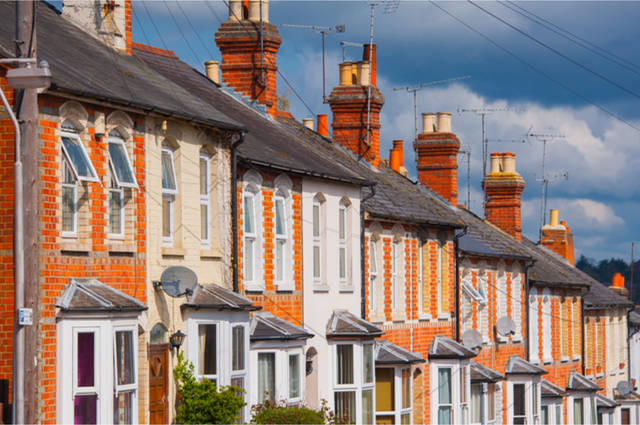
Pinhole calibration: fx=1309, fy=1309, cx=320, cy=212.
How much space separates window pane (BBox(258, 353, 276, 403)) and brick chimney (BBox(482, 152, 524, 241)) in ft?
88.0

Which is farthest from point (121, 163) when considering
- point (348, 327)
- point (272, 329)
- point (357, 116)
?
point (357, 116)

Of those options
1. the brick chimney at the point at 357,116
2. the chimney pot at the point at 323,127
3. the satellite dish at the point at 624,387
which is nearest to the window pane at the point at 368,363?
the brick chimney at the point at 357,116

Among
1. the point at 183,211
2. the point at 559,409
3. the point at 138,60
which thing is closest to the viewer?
the point at 183,211

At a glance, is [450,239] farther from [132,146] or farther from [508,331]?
[132,146]

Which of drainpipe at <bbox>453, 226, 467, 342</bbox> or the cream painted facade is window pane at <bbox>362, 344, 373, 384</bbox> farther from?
drainpipe at <bbox>453, 226, 467, 342</bbox>

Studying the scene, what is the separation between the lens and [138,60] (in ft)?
87.8

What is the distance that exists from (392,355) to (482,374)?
7401 millimetres

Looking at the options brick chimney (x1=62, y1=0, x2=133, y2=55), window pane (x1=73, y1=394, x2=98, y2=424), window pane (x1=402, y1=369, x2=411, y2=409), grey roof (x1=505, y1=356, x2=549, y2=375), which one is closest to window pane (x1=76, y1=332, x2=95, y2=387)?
window pane (x1=73, y1=394, x2=98, y2=424)

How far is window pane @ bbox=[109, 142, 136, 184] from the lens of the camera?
2161 centimetres

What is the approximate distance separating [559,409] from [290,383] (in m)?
23.7

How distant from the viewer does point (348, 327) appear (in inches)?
1208

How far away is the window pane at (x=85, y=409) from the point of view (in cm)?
1983

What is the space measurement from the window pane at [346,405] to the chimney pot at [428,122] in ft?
55.3

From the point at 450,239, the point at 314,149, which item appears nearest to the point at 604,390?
the point at 450,239
